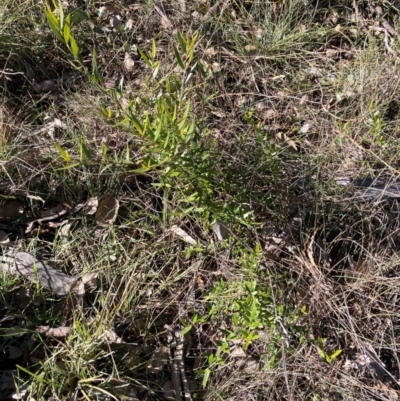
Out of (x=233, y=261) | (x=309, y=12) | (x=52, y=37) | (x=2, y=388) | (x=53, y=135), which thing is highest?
(x=309, y=12)

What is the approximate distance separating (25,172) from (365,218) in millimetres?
1608

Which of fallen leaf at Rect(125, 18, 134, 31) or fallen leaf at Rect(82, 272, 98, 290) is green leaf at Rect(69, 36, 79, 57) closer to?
fallen leaf at Rect(82, 272, 98, 290)

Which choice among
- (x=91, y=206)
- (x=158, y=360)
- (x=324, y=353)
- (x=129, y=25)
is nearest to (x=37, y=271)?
(x=91, y=206)

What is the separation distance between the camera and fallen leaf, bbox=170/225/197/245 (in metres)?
2.40

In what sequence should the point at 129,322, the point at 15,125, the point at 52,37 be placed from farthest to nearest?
the point at 52,37
the point at 15,125
the point at 129,322

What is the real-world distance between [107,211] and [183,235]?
0.38 meters

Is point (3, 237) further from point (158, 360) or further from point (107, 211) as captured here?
point (158, 360)

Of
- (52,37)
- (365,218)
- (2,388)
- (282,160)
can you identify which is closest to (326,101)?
(282,160)

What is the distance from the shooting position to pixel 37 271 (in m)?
2.26

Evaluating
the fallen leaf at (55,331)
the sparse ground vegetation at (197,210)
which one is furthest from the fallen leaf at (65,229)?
the fallen leaf at (55,331)

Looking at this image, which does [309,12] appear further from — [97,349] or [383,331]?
[97,349]

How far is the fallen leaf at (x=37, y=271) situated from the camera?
2250 millimetres

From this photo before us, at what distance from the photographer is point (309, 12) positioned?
3.09 m

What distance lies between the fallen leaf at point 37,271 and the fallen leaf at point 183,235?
0.50m
